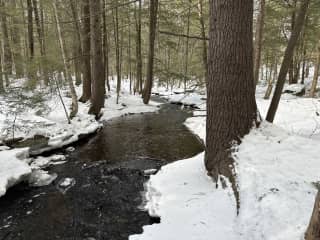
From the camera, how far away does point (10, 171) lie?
4.77m

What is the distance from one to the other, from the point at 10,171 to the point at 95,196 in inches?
67.8

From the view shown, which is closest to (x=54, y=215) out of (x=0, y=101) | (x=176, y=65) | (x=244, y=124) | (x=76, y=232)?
(x=76, y=232)

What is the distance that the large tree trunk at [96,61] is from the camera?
9.50 meters

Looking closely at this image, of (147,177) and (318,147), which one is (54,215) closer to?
(147,177)

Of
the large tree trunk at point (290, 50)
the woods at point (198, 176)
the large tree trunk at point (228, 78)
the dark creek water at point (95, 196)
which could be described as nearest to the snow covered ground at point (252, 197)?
the woods at point (198, 176)

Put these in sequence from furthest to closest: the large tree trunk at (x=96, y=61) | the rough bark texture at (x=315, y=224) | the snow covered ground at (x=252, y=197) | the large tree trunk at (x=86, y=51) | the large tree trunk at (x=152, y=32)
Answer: the large tree trunk at (x=152, y=32) → the large tree trunk at (x=86, y=51) → the large tree trunk at (x=96, y=61) → the snow covered ground at (x=252, y=197) → the rough bark texture at (x=315, y=224)

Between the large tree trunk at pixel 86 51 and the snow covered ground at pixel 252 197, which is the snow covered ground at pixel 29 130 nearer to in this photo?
the large tree trunk at pixel 86 51

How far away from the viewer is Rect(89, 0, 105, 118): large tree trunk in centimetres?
950

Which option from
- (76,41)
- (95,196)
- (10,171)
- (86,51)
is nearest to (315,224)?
(95,196)

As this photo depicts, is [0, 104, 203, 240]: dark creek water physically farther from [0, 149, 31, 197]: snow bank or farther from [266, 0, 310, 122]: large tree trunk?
[266, 0, 310, 122]: large tree trunk

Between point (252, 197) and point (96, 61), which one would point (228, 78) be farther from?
point (96, 61)

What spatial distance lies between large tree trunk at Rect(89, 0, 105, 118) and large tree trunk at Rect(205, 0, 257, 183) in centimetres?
690

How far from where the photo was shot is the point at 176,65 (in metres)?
27.8

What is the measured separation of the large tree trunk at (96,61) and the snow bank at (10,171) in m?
5.45
